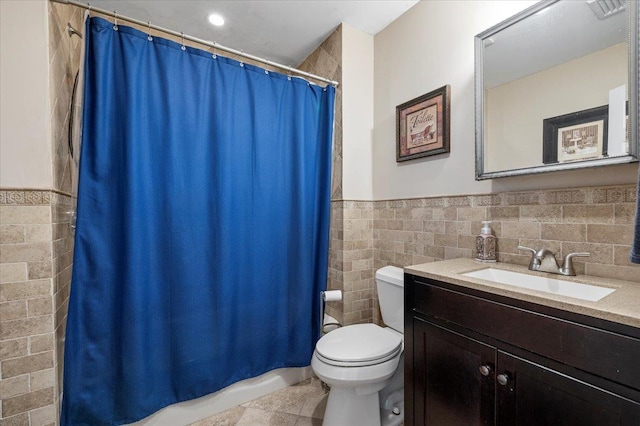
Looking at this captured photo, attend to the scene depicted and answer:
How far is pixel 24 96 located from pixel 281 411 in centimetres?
194

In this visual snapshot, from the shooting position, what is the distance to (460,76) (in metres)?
1.49

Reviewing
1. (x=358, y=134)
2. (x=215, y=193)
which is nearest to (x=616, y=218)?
(x=358, y=134)

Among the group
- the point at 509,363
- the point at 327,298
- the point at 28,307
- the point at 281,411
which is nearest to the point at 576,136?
the point at 509,363

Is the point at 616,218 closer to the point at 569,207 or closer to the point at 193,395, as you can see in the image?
the point at 569,207

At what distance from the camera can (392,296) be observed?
62.4 inches

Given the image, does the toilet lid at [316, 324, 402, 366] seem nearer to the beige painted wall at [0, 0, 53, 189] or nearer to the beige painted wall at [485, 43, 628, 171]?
the beige painted wall at [485, 43, 628, 171]

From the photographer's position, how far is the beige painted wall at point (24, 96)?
1071 millimetres

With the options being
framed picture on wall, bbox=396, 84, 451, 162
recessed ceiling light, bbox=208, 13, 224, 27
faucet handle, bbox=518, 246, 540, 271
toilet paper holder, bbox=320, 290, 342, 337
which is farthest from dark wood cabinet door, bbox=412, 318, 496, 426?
recessed ceiling light, bbox=208, 13, 224, 27

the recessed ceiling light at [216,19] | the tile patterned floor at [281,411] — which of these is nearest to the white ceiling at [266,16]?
the recessed ceiling light at [216,19]

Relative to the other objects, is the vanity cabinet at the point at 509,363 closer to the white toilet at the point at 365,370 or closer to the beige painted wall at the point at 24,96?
the white toilet at the point at 365,370

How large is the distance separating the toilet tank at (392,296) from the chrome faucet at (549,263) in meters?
0.60

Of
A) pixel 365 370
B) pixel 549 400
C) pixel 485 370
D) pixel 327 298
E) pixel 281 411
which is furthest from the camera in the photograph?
pixel 327 298

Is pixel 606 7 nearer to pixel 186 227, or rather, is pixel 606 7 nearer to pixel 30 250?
pixel 186 227

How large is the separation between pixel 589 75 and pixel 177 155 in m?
1.82
